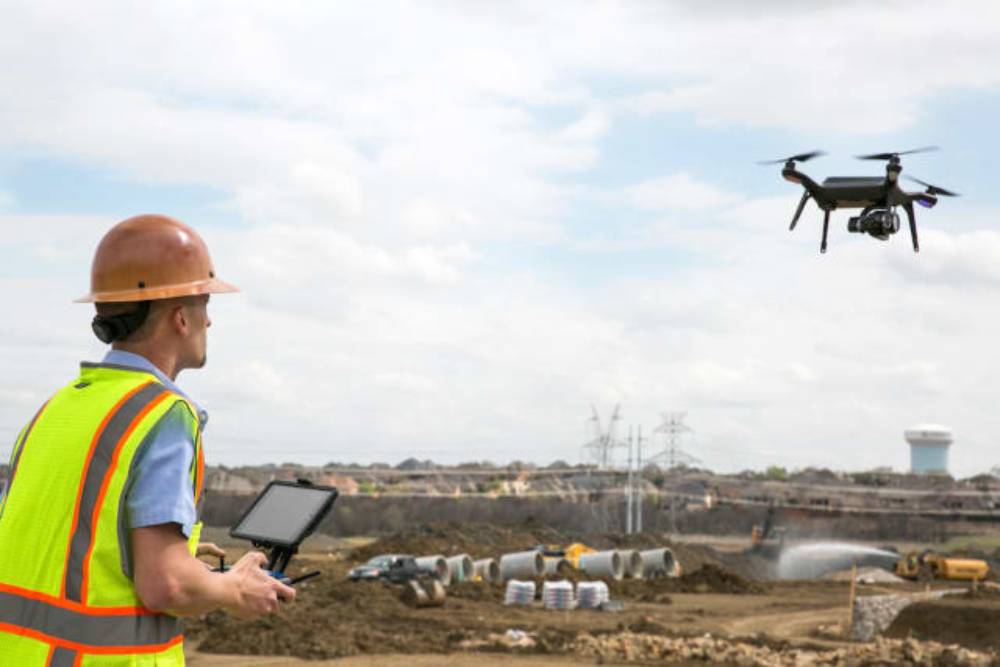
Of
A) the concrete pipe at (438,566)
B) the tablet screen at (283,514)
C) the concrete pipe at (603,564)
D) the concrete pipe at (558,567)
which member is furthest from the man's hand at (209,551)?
the concrete pipe at (603,564)

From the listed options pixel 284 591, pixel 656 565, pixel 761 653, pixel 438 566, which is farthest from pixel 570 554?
pixel 284 591

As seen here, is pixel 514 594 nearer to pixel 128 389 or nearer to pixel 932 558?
pixel 932 558

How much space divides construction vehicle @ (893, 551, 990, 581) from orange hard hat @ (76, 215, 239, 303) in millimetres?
50866

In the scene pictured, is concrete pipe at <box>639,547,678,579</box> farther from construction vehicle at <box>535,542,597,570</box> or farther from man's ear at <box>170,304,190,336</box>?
man's ear at <box>170,304,190,336</box>

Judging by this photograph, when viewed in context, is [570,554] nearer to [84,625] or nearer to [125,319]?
[125,319]

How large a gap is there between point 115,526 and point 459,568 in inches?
1671

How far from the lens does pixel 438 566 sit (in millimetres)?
43625

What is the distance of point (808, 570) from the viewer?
62531 millimetres

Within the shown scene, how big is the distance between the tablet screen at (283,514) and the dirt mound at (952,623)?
2767cm

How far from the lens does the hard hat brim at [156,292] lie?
3223 millimetres

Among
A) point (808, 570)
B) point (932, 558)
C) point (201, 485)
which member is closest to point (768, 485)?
point (808, 570)

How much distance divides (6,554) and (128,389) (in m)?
0.46

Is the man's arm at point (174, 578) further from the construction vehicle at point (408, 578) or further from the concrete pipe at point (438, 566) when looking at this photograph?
the concrete pipe at point (438, 566)

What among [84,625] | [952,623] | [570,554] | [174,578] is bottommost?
[952,623]
